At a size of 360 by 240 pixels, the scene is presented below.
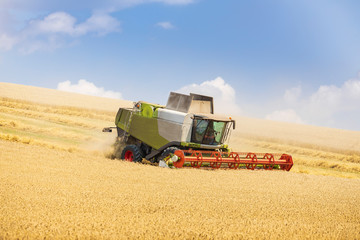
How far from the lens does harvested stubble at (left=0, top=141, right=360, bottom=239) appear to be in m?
5.95

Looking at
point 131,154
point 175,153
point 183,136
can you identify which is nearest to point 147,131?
point 131,154

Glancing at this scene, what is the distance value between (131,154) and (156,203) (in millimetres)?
8130

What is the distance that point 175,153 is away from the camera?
13.6m

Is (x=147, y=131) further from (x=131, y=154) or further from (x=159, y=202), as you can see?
(x=159, y=202)

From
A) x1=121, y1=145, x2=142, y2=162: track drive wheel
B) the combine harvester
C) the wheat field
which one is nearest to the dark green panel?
the combine harvester

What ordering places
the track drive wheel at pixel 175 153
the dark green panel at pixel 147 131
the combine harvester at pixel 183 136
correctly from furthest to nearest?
the dark green panel at pixel 147 131, the combine harvester at pixel 183 136, the track drive wheel at pixel 175 153

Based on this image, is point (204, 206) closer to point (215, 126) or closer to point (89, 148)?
point (215, 126)

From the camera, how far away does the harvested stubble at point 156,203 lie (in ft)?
19.5

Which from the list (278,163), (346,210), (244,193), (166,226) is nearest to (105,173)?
(244,193)

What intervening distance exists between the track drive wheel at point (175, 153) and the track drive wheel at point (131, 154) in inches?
35.0

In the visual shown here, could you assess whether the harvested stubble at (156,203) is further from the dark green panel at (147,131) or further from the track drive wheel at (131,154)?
the dark green panel at (147,131)

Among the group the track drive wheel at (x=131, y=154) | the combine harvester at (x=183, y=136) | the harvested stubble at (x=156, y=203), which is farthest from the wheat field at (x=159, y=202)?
the track drive wheel at (x=131, y=154)

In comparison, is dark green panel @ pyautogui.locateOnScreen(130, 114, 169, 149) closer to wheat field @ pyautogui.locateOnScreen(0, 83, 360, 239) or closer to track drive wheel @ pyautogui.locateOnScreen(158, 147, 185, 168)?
track drive wheel @ pyautogui.locateOnScreen(158, 147, 185, 168)

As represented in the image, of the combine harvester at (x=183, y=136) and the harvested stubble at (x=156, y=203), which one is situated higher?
the combine harvester at (x=183, y=136)
